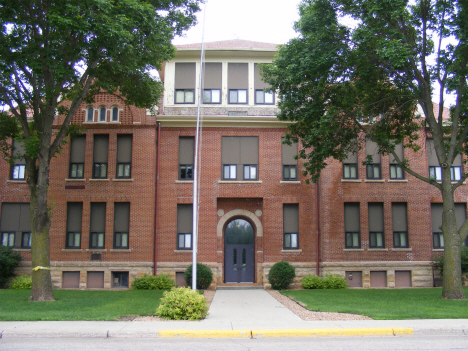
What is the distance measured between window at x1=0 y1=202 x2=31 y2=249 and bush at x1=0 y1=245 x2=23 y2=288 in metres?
1.00

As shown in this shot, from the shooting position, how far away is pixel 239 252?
1013 inches

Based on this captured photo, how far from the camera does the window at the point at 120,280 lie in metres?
24.3

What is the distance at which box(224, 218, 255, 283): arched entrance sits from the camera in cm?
2555

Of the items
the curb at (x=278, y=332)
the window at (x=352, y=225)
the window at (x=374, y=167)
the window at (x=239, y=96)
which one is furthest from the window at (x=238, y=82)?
the curb at (x=278, y=332)

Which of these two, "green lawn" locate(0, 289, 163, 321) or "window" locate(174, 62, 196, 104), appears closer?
"green lawn" locate(0, 289, 163, 321)

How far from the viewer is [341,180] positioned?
25188 millimetres

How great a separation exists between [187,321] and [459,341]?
6751 mm

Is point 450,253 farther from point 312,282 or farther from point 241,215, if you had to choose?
point 241,215

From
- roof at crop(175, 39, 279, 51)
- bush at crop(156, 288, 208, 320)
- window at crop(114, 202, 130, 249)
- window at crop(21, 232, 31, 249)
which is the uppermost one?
roof at crop(175, 39, 279, 51)

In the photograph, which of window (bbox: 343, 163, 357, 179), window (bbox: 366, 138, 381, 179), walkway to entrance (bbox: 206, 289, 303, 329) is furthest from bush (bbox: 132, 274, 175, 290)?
window (bbox: 366, 138, 381, 179)

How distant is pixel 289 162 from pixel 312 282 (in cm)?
666

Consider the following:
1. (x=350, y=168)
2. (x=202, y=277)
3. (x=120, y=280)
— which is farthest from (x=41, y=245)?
(x=350, y=168)

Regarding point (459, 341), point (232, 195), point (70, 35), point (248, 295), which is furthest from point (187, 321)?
point (232, 195)

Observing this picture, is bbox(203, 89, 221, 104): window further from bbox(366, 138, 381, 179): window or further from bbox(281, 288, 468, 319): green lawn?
bbox(281, 288, 468, 319): green lawn
